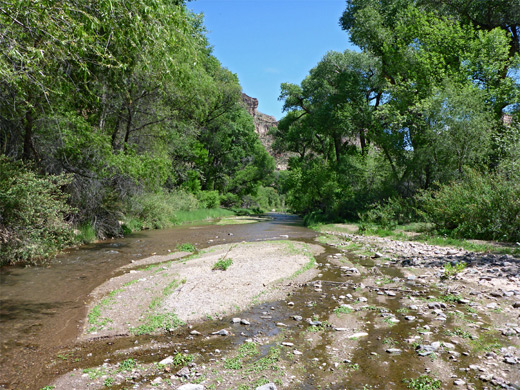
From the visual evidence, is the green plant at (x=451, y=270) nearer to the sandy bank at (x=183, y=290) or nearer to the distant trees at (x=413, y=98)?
the sandy bank at (x=183, y=290)

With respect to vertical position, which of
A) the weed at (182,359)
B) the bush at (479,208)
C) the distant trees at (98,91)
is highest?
the distant trees at (98,91)

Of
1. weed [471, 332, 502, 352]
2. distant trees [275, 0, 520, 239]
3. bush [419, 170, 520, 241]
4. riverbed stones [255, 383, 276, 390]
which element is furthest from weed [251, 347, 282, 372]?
distant trees [275, 0, 520, 239]

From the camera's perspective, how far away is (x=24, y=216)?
1038cm

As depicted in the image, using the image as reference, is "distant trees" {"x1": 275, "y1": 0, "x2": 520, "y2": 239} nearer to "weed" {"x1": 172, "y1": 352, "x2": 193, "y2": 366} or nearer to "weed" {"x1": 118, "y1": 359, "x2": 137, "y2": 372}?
"weed" {"x1": 172, "y1": 352, "x2": 193, "y2": 366}

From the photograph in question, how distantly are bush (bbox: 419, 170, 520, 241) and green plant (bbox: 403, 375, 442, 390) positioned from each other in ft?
41.0

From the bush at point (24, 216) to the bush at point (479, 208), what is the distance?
17.1 metres

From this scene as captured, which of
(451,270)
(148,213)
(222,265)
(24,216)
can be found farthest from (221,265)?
(148,213)

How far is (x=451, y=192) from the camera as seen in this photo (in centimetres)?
1753

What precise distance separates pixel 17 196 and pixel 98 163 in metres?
4.51

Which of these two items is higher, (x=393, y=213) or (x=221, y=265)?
(x=393, y=213)

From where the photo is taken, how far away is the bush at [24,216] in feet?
33.9

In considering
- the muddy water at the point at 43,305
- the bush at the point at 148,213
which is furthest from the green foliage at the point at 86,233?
the bush at the point at 148,213

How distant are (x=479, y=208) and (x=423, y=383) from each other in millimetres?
13578

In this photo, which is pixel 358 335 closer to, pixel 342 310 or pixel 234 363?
pixel 342 310
